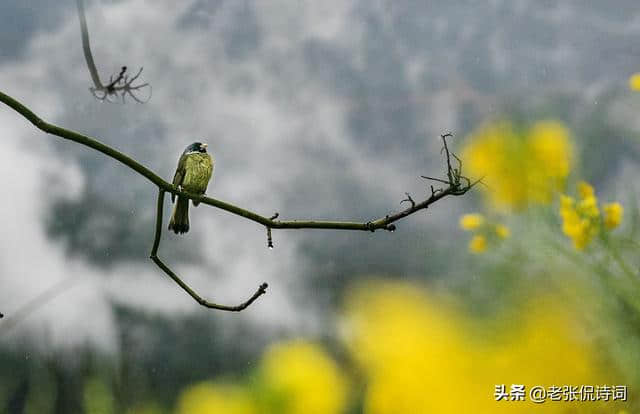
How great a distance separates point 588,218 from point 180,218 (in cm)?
46

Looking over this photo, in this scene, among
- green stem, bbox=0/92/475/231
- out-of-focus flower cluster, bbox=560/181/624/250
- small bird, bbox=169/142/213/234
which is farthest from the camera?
small bird, bbox=169/142/213/234

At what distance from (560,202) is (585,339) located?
13 cm

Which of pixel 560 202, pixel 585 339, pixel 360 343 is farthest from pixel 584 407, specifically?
pixel 360 343

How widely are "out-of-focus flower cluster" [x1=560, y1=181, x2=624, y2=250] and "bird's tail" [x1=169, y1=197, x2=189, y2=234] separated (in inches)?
17.1

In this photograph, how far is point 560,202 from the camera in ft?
2.35

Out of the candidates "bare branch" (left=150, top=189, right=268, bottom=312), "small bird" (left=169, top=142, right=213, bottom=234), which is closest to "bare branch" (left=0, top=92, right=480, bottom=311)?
"bare branch" (left=150, top=189, right=268, bottom=312)

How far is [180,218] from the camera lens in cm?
90

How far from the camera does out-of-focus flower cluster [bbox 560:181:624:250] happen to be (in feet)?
2.20

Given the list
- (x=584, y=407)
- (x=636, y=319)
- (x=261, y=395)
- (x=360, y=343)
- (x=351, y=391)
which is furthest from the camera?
(x=360, y=343)

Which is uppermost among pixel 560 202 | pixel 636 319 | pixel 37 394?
pixel 560 202

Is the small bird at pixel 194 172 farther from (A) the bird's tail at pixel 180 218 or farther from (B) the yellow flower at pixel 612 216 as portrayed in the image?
(B) the yellow flower at pixel 612 216

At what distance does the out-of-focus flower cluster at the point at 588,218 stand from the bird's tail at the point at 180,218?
0.43 meters

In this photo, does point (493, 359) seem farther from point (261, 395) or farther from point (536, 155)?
point (261, 395)

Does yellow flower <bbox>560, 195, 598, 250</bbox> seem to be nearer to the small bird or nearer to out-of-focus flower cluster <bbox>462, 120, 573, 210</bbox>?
out-of-focus flower cluster <bbox>462, 120, 573, 210</bbox>
